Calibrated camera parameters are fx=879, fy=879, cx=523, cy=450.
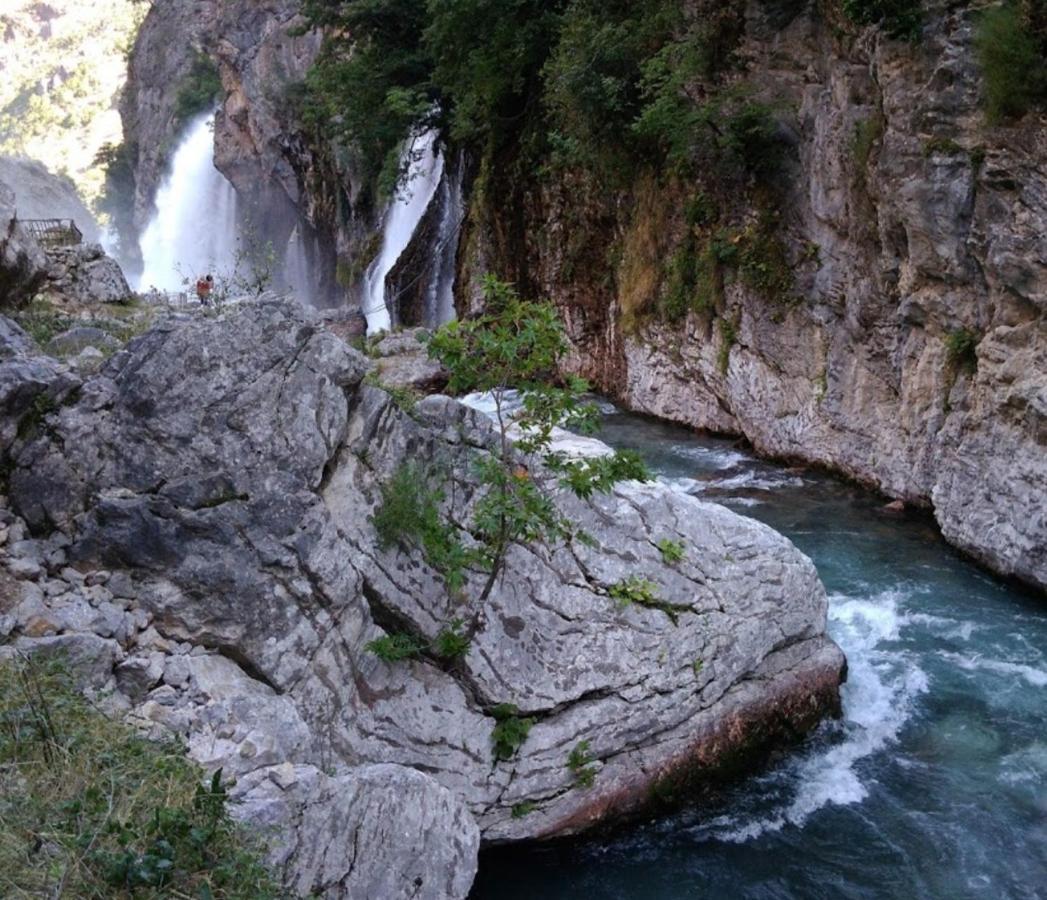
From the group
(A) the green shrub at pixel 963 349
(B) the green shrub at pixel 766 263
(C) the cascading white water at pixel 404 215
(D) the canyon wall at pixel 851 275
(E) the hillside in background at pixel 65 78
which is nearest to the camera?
(D) the canyon wall at pixel 851 275

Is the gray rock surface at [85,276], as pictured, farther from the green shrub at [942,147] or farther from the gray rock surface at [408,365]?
the green shrub at [942,147]

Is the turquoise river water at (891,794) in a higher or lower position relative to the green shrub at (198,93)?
lower

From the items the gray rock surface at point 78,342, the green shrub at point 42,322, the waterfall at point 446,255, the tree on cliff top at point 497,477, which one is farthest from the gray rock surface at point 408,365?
A: the tree on cliff top at point 497,477

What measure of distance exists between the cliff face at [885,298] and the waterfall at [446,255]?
21.9 feet

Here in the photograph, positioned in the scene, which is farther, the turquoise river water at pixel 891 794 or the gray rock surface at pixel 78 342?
the gray rock surface at pixel 78 342

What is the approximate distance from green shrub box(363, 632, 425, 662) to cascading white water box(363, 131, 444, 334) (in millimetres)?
19001

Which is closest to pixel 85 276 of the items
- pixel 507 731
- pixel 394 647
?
pixel 394 647

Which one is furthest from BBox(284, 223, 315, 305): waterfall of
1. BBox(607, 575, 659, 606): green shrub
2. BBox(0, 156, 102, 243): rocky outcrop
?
BBox(607, 575, 659, 606): green shrub

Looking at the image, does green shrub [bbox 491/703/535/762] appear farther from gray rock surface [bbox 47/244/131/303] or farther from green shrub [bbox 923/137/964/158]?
gray rock surface [bbox 47/244/131/303]

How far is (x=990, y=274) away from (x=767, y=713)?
5.88 meters

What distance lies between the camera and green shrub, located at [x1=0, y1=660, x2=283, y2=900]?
3.35 m

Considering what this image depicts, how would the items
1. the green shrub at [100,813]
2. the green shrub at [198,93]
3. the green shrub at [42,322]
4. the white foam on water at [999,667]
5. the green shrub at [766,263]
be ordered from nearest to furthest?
the green shrub at [100,813]
the green shrub at [42,322]
the white foam on water at [999,667]
the green shrub at [766,263]
the green shrub at [198,93]

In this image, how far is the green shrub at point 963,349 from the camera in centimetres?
1065

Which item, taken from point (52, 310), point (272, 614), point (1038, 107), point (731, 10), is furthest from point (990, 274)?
point (52, 310)
